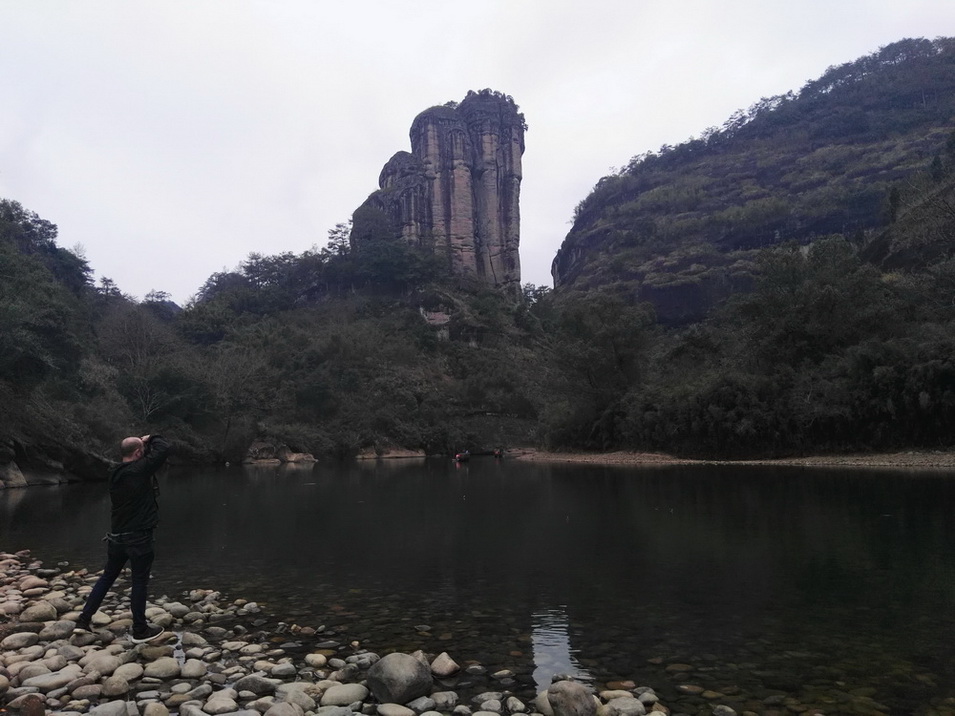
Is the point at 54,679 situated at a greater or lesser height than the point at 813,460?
greater

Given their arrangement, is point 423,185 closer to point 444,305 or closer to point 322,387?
point 444,305

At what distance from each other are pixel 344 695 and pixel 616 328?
3629cm

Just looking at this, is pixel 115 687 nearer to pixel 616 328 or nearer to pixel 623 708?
pixel 623 708

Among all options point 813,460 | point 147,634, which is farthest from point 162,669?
point 813,460

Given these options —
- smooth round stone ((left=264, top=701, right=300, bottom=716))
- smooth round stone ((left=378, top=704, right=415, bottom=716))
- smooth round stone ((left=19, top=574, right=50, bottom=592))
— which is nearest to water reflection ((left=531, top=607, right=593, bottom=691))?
smooth round stone ((left=378, top=704, right=415, bottom=716))

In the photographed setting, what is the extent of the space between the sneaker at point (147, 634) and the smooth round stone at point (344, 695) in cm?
232

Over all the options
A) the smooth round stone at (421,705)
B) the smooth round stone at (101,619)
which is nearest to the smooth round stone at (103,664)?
the smooth round stone at (101,619)

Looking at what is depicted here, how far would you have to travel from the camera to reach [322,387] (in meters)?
57.4

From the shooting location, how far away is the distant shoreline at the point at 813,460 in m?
22.5

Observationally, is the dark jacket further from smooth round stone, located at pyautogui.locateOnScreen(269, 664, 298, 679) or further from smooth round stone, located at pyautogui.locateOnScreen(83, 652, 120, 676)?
smooth round stone, located at pyautogui.locateOnScreen(269, 664, 298, 679)

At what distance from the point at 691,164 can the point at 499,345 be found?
2583 inches

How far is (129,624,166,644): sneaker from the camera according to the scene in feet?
18.5

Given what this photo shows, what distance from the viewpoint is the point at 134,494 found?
5.73 m

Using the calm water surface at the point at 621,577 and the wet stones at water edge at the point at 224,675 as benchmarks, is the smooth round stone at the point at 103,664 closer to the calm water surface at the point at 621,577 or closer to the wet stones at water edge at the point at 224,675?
the wet stones at water edge at the point at 224,675
